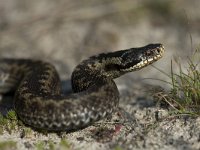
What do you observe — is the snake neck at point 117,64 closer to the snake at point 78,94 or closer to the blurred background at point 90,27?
the snake at point 78,94

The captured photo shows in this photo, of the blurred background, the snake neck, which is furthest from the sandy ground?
the snake neck

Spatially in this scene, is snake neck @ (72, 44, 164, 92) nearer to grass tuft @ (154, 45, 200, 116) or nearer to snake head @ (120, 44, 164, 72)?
snake head @ (120, 44, 164, 72)

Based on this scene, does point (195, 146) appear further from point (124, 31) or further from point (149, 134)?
point (124, 31)

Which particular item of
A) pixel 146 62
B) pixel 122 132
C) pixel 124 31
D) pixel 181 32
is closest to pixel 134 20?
pixel 124 31

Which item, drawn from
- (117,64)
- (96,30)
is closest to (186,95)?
(117,64)

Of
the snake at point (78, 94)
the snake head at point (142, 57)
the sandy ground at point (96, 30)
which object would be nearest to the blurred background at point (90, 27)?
the sandy ground at point (96, 30)

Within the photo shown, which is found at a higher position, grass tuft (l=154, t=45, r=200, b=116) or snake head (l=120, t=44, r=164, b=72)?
snake head (l=120, t=44, r=164, b=72)

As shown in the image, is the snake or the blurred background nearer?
the snake

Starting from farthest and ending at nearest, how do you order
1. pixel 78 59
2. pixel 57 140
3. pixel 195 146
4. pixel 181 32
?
pixel 181 32 → pixel 78 59 → pixel 57 140 → pixel 195 146

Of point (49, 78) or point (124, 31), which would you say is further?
point (124, 31)
